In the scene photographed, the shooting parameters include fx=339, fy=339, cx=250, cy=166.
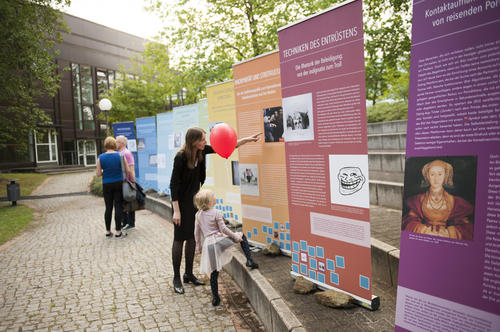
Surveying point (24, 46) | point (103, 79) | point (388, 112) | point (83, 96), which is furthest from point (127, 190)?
point (103, 79)

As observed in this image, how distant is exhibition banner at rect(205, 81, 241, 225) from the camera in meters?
6.25

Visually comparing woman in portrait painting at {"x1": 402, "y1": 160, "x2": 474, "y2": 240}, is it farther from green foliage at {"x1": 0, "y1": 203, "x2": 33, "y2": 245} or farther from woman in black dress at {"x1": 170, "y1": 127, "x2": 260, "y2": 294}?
green foliage at {"x1": 0, "y1": 203, "x2": 33, "y2": 245}

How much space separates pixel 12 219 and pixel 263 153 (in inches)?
350

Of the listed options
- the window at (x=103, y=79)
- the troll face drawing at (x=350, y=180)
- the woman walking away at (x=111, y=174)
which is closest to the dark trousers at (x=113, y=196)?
the woman walking away at (x=111, y=174)

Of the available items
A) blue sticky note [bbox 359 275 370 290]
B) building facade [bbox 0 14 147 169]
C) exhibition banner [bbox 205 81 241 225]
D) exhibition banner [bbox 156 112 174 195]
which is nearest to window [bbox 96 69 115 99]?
building facade [bbox 0 14 147 169]

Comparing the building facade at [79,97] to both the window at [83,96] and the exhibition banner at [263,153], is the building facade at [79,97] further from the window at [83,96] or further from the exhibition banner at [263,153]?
the exhibition banner at [263,153]

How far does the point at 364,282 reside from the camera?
10.9 ft

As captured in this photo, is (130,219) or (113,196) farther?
(130,219)

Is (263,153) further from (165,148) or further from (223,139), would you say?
(165,148)

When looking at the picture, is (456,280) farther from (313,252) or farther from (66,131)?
(66,131)

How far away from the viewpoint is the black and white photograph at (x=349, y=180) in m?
3.17

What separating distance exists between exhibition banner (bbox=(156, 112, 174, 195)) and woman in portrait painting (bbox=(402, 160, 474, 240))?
8493 mm

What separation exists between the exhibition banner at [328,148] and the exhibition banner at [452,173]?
96 cm

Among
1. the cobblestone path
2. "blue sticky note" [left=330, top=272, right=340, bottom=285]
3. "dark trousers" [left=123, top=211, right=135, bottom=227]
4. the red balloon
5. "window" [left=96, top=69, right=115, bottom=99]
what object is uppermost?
"window" [left=96, top=69, right=115, bottom=99]
